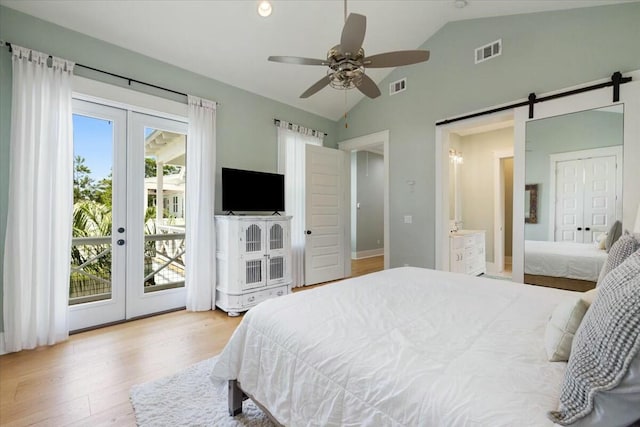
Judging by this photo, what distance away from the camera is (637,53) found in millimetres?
2488

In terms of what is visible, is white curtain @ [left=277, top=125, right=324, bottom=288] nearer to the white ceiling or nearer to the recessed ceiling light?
the white ceiling

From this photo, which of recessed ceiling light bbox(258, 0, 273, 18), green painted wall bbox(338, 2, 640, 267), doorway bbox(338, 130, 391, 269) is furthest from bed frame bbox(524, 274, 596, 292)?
recessed ceiling light bbox(258, 0, 273, 18)

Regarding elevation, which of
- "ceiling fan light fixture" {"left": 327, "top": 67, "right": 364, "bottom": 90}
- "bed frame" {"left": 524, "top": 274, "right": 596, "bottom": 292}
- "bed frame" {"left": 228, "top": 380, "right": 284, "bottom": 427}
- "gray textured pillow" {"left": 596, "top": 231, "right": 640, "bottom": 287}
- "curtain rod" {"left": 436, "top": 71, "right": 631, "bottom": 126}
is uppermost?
"curtain rod" {"left": 436, "top": 71, "right": 631, "bottom": 126}

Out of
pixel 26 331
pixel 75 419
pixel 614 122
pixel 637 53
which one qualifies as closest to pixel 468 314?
pixel 75 419

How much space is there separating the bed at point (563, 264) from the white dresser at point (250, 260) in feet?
9.50

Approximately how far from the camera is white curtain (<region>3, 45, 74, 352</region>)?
2.42 m

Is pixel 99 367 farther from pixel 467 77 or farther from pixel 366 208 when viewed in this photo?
pixel 366 208

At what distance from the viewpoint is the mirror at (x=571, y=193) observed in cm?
268

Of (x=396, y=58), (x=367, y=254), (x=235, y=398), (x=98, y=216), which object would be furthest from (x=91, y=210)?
(x=367, y=254)

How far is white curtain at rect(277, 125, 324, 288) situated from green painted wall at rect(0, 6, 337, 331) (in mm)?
155

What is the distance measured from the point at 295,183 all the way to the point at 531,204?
3.13 meters

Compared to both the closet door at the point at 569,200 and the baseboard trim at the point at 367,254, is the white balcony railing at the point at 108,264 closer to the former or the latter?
the closet door at the point at 569,200

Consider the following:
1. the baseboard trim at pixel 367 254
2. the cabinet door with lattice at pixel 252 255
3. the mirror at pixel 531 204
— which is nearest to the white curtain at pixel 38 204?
the cabinet door with lattice at pixel 252 255

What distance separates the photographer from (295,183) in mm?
4570
